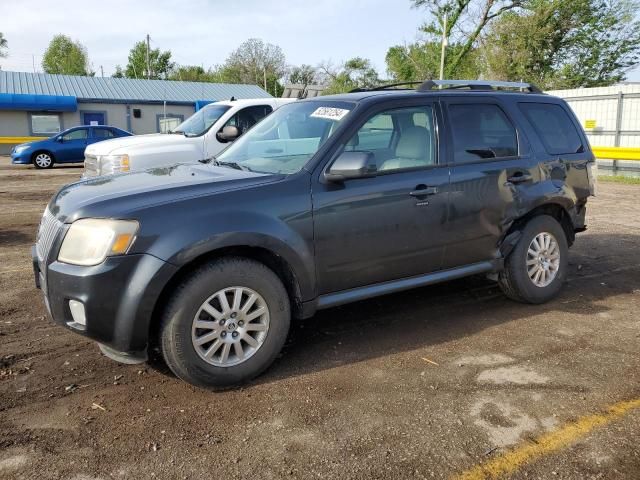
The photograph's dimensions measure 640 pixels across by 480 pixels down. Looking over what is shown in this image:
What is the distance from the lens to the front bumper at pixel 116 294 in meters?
3.18

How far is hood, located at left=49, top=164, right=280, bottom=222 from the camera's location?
3342mm

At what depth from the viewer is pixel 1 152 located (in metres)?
31.6

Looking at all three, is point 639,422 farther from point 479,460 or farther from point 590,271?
point 590,271

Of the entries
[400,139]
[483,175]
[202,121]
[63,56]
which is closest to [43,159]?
[202,121]

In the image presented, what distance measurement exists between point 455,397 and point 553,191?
252cm

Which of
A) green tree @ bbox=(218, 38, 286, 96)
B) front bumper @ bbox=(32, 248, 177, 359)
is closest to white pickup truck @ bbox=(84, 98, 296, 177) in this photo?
front bumper @ bbox=(32, 248, 177, 359)

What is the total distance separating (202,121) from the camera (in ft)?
31.7

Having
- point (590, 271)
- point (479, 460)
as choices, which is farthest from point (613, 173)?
point (479, 460)

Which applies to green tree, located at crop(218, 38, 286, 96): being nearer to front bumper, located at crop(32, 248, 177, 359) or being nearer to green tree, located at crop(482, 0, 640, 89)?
green tree, located at crop(482, 0, 640, 89)

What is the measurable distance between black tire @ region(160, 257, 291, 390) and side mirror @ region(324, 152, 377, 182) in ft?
2.62

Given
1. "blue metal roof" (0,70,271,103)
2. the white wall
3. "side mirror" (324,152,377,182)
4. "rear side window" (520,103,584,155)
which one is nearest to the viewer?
"side mirror" (324,152,377,182)

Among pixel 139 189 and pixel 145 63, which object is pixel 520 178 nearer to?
pixel 139 189

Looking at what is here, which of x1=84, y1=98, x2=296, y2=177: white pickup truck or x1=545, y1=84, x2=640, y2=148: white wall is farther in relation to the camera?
x1=545, y1=84, x2=640, y2=148: white wall

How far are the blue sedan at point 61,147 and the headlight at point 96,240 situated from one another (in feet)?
62.7
